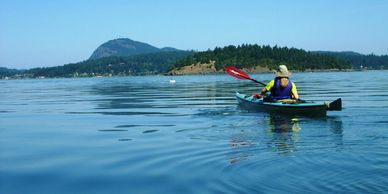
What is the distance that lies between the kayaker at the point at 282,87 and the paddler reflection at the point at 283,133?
1151 millimetres

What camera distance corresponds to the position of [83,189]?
872cm

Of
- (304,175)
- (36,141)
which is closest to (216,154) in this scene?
(304,175)

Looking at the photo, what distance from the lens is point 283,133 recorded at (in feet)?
48.8

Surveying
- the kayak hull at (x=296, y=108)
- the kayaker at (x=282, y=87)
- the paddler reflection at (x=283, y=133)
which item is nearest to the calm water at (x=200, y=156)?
the paddler reflection at (x=283, y=133)

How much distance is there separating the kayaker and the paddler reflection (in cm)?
115

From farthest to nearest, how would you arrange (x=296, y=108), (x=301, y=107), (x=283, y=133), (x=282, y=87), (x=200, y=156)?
1. (x=282, y=87)
2. (x=296, y=108)
3. (x=301, y=107)
4. (x=283, y=133)
5. (x=200, y=156)

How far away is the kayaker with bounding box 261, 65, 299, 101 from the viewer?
2016 centimetres

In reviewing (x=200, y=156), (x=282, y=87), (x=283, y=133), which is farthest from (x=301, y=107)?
(x=200, y=156)

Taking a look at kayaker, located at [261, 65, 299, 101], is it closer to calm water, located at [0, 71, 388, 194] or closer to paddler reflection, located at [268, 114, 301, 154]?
paddler reflection, located at [268, 114, 301, 154]

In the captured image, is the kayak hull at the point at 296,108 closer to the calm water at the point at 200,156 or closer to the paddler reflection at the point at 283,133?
the paddler reflection at the point at 283,133

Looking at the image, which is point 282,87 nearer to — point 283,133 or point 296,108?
point 296,108

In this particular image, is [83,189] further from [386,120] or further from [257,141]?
[386,120]

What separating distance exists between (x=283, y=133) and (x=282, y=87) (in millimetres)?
6087

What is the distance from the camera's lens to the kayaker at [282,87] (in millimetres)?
20156
